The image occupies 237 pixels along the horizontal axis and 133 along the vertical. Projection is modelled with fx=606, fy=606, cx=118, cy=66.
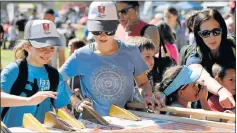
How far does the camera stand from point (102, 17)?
12.3 feet

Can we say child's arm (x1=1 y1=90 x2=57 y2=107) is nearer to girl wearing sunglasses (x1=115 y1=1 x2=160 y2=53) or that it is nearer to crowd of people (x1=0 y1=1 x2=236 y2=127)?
crowd of people (x1=0 y1=1 x2=236 y2=127)

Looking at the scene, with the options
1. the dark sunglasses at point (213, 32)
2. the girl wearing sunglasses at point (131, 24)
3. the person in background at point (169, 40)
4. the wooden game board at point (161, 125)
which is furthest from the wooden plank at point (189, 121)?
the person in background at point (169, 40)

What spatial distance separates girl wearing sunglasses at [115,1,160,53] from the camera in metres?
5.25

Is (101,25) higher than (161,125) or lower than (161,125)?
higher

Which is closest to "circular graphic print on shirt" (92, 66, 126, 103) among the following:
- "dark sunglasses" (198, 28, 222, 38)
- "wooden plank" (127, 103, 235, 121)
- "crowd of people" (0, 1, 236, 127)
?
"crowd of people" (0, 1, 236, 127)

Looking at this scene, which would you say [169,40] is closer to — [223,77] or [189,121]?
[223,77]

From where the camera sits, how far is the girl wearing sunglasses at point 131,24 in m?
5.25

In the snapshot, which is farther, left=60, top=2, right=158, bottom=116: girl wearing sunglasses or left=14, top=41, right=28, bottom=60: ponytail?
left=60, top=2, right=158, bottom=116: girl wearing sunglasses

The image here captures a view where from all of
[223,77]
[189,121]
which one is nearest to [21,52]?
[189,121]

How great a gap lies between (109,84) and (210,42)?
0.75m

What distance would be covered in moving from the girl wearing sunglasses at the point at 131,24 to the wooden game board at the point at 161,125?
2.02m

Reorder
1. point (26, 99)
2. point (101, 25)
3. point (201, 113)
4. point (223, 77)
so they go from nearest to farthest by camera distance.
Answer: point (26, 99) < point (201, 113) < point (101, 25) < point (223, 77)

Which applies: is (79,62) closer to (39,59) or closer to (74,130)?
(39,59)

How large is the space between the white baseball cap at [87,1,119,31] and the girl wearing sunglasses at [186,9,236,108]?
618 millimetres
